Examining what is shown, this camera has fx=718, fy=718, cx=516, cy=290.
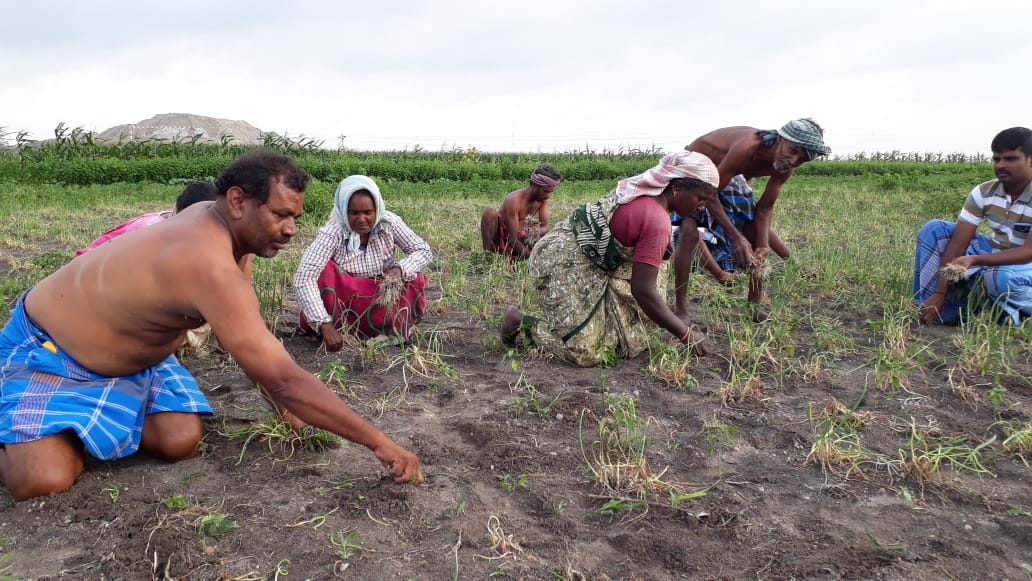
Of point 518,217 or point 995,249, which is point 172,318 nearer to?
point 518,217

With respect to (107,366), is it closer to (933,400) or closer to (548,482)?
(548,482)

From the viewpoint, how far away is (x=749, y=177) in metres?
4.89

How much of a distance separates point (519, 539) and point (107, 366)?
60.9 inches

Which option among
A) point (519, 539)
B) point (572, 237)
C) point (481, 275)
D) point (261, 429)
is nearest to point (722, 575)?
point (519, 539)

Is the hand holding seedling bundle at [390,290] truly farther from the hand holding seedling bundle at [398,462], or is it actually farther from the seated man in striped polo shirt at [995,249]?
the seated man in striped polo shirt at [995,249]

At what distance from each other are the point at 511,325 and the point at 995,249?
3055 millimetres

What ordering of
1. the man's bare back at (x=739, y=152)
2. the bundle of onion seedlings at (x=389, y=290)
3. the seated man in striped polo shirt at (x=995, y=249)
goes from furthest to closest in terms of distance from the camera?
the man's bare back at (x=739, y=152) < the seated man in striped polo shirt at (x=995, y=249) < the bundle of onion seedlings at (x=389, y=290)

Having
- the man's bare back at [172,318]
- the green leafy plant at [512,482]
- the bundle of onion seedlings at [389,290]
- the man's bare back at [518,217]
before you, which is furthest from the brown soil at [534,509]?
the man's bare back at [518,217]

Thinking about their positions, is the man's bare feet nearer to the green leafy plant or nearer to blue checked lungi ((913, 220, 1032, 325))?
the green leafy plant

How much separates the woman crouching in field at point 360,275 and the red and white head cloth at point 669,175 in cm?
128

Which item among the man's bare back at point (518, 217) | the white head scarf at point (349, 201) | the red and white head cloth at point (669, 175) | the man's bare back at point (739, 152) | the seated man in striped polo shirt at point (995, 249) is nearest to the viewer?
the red and white head cloth at point (669, 175)

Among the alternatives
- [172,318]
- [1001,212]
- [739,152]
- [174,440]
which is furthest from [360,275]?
[1001,212]

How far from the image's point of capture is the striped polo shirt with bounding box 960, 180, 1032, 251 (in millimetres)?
4160

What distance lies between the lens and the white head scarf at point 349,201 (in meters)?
3.69
